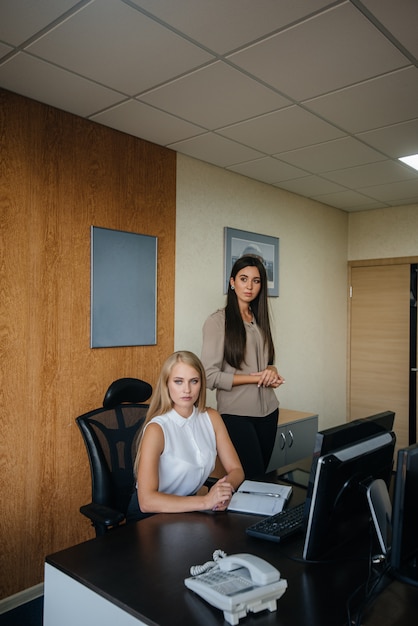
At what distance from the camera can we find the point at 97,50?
2207mm

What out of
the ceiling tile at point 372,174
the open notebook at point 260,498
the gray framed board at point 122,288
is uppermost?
the ceiling tile at point 372,174

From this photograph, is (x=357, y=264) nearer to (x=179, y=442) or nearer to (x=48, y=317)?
(x=48, y=317)

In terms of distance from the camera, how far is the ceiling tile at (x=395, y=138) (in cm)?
316

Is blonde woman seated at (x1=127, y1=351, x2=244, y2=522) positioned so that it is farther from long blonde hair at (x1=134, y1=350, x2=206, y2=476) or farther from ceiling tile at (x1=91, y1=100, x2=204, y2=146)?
ceiling tile at (x1=91, y1=100, x2=204, y2=146)

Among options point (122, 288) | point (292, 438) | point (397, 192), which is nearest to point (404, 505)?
point (122, 288)

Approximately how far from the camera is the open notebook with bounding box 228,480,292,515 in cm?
187

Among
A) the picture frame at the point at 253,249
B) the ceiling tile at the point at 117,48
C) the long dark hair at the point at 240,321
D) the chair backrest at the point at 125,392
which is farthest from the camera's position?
the picture frame at the point at 253,249

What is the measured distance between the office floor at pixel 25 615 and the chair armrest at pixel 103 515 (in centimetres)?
101

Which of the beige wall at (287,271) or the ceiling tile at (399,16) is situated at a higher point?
the ceiling tile at (399,16)

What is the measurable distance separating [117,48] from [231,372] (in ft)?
5.58

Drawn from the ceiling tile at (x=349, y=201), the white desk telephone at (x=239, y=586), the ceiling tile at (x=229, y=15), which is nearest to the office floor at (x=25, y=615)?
the white desk telephone at (x=239, y=586)

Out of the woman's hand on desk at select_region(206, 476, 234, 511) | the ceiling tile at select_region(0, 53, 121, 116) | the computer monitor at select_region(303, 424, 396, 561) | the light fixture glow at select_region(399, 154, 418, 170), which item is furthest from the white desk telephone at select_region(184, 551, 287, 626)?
the light fixture glow at select_region(399, 154, 418, 170)

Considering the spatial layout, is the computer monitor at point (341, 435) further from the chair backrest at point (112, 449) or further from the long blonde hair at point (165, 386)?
the chair backrest at point (112, 449)

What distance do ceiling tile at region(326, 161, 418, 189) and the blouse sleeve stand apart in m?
2.00
